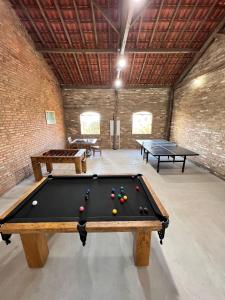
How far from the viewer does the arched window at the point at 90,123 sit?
28.0 feet

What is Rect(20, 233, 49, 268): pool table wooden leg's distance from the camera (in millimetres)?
1687

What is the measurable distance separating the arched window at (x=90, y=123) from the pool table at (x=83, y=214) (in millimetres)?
6349

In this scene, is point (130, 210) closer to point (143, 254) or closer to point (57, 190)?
point (143, 254)

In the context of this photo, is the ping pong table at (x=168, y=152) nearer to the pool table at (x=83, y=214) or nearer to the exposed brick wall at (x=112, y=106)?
the pool table at (x=83, y=214)

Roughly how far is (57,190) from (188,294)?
2063 millimetres

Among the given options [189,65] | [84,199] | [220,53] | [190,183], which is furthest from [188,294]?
[189,65]

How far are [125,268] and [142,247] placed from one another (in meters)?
0.38

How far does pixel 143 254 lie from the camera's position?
1.81m

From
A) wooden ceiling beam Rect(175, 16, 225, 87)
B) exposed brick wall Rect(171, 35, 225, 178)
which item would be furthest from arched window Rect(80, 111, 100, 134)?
wooden ceiling beam Rect(175, 16, 225, 87)

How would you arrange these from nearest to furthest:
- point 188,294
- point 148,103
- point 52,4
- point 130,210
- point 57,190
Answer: point 188,294 < point 130,210 < point 57,190 < point 52,4 < point 148,103

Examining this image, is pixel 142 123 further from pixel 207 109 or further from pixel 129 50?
pixel 129 50

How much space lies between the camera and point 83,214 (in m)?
1.70

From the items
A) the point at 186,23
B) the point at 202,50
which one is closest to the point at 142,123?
the point at 202,50

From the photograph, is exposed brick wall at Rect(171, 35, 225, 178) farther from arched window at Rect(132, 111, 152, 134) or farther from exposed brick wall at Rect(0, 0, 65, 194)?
exposed brick wall at Rect(0, 0, 65, 194)
